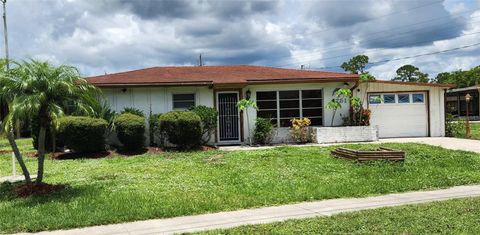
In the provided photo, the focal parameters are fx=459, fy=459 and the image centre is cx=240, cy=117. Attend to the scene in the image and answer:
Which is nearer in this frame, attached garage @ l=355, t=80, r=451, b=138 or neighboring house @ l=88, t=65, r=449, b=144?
neighboring house @ l=88, t=65, r=449, b=144

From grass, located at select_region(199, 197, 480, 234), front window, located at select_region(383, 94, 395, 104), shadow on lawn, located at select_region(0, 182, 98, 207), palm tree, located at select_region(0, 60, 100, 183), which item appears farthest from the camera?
front window, located at select_region(383, 94, 395, 104)

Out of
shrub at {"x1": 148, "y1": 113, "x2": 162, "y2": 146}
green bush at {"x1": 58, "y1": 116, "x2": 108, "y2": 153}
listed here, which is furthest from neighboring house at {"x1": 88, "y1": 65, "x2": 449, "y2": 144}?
green bush at {"x1": 58, "y1": 116, "x2": 108, "y2": 153}

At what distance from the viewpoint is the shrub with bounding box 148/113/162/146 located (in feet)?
58.9

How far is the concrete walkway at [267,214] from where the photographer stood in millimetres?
6539

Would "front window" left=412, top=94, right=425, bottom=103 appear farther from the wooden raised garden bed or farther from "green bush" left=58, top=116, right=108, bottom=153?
"green bush" left=58, top=116, right=108, bottom=153

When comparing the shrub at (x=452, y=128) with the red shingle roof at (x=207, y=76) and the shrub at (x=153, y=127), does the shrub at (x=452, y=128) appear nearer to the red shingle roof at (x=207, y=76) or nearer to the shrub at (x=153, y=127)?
the red shingle roof at (x=207, y=76)

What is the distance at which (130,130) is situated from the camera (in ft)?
53.6

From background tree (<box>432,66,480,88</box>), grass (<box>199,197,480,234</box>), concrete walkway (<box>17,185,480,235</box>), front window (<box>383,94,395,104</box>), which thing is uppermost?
background tree (<box>432,66,480,88</box>)

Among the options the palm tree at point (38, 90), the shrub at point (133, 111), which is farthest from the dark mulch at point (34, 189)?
the shrub at point (133, 111)

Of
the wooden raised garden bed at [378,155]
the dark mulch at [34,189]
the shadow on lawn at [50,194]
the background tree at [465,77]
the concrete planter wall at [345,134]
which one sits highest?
the background tree at [465,77]

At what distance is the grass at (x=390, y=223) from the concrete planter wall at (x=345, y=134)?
38.7 feet

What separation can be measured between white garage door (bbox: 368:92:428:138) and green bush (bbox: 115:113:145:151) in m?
10.4

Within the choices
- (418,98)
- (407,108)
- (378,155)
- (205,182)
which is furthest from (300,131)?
(205,182)

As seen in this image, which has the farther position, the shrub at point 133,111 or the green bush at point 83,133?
the shrub at point 133,111
